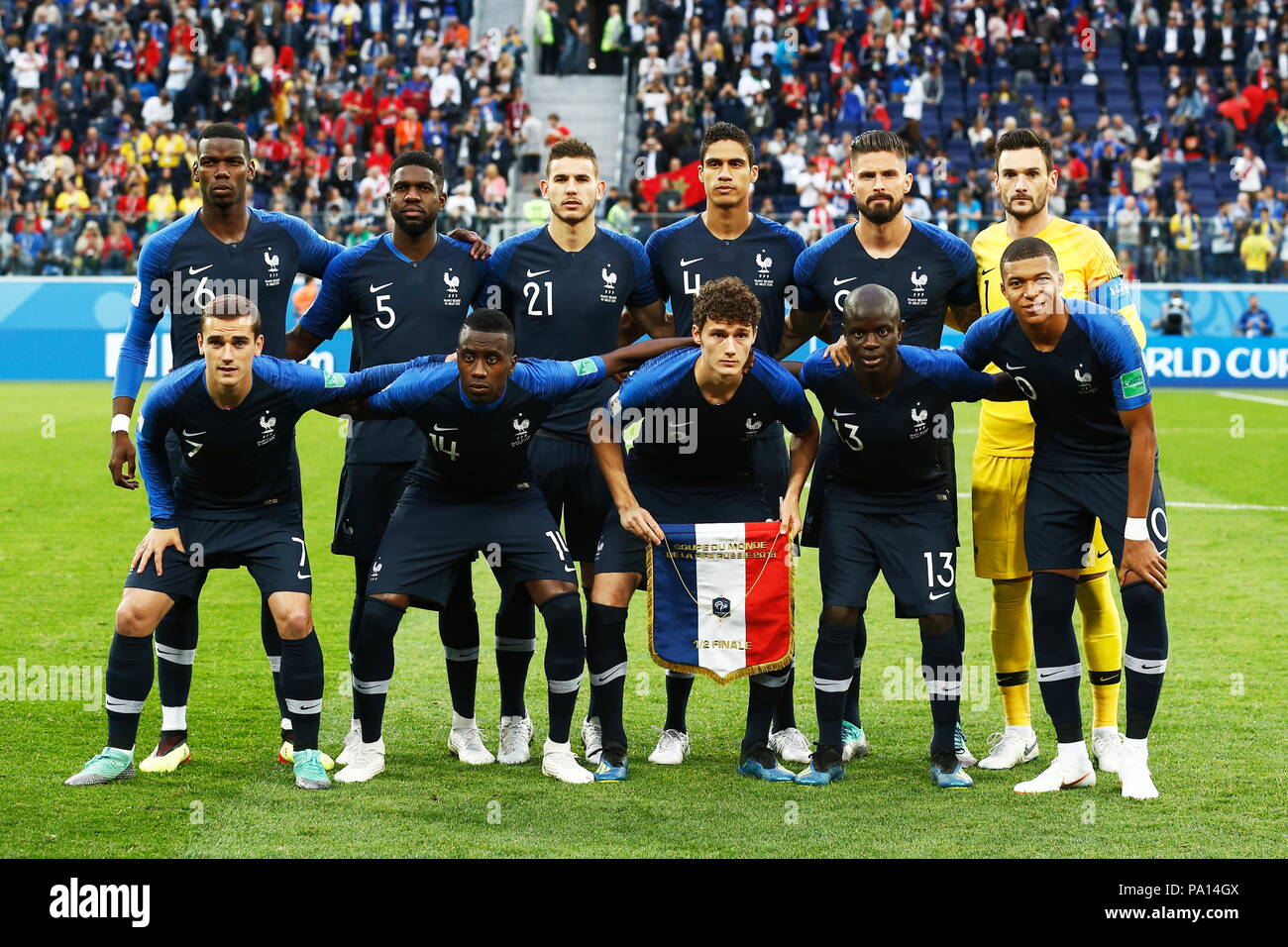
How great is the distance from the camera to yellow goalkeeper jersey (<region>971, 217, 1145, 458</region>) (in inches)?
268

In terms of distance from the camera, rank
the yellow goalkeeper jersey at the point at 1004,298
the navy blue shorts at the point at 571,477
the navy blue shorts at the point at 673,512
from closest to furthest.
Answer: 1. the navy blue shorts at the point at 673,512
2. the yellow goalkeeper jersey at the point at 1004,298
3. the navy blue shorts at the point at 571,477

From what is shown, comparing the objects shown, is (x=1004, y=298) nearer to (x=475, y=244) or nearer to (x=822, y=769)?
(x=822, y=769)

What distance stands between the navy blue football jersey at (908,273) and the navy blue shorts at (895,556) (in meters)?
0.79

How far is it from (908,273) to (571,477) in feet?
5.40

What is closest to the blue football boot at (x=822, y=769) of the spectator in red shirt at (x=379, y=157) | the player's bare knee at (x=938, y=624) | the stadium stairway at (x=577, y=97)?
the player's bare knee at (x=938, y=624)

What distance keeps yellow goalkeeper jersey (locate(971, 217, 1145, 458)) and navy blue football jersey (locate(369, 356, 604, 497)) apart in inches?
66.4

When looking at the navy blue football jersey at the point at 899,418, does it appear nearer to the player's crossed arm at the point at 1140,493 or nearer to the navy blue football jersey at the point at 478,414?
the player's crossed arm at the point at 1140,493

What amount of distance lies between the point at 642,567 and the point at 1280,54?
27058 millimetres

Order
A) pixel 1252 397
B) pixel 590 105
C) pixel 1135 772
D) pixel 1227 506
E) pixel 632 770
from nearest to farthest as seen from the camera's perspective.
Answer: pixel 1135 772 → pixel 632 770 → pixel 1227 506 → pixel 1252 397 → pixel 590 105

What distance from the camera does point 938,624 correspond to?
6.32 meters

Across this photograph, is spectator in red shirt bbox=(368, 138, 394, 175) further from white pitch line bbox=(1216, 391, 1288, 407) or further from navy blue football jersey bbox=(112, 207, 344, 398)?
navy blue football jersey bbox=(112, 207, 344, 398)

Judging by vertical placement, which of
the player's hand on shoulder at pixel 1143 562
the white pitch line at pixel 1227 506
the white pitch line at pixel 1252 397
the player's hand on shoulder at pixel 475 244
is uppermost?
the player's hand on shoulder at pixel 475 244

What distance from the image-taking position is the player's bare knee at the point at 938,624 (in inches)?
249

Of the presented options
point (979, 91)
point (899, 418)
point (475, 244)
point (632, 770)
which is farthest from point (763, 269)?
point (979, 91)
